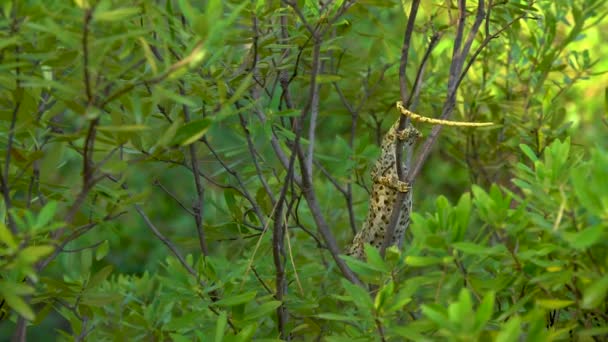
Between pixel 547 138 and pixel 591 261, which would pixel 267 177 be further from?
pixel 591 261

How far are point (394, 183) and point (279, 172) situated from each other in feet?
1.22

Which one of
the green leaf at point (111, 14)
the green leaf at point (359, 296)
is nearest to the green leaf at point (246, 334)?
the green leaf at point (359, 296)

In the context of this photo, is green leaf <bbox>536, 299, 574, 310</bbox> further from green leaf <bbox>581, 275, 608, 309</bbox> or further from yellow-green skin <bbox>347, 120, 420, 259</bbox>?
yellow-green skin <bbox>347, 120, 420, 259</bbox>

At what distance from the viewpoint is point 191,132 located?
39.1 inches

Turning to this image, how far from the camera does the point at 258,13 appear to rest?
1.27 metres

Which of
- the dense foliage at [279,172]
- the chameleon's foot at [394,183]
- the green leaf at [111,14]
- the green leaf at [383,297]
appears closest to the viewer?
the green leaf at [111,14]

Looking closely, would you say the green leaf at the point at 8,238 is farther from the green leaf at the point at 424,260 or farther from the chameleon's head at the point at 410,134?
the chameleon's head at the point at 410,134


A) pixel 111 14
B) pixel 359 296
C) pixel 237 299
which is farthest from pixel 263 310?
pixel 111 14

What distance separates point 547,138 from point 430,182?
2043mm

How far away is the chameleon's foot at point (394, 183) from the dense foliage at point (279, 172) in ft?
0.29

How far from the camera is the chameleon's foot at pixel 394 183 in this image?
143 cm

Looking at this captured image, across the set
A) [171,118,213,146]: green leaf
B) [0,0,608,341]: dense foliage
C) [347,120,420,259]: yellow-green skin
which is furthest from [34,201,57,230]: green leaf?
[347,120,420,259]: yellow-green skin

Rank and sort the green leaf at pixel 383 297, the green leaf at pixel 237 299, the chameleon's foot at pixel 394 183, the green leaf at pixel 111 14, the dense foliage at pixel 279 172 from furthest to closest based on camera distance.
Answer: the chameleon's foot at pixel 394 183 → the green leaf at pixel 237 299 → the green leaf at pixel 383 297 → the dense foliage at pixel 279 172 → the green leaf at pixel 111 14

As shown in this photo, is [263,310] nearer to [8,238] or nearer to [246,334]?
[246,334]
